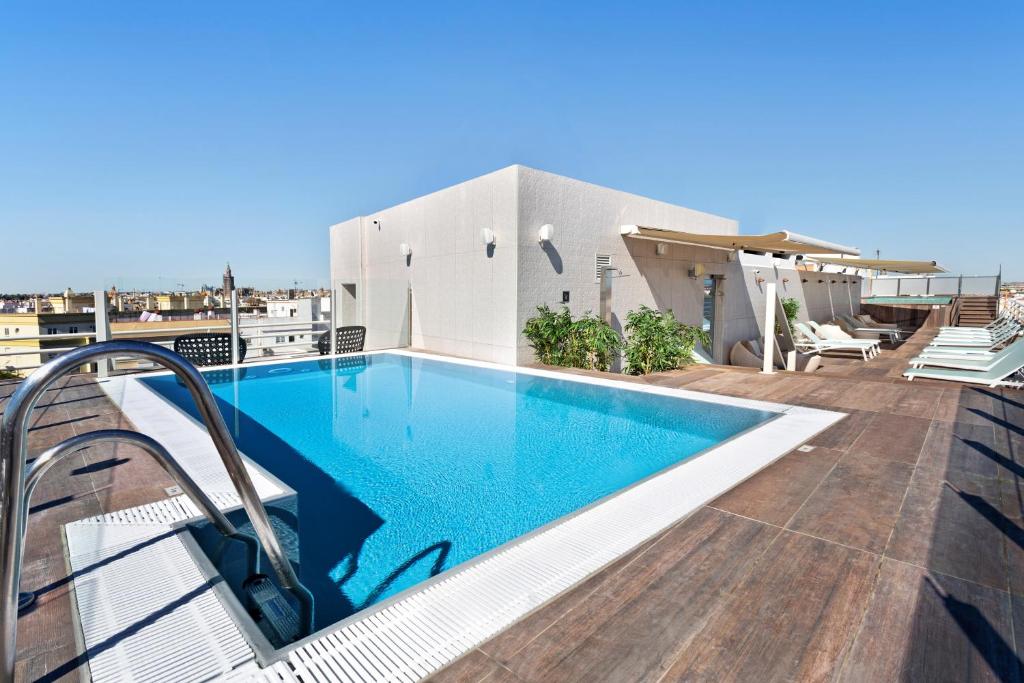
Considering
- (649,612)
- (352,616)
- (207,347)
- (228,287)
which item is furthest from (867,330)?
(352,616)

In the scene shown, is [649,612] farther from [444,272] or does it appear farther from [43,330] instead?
[43,330]

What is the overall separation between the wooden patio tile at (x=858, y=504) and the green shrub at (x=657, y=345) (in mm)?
6280

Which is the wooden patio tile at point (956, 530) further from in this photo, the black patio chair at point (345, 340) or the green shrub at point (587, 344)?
the black patio chair at point (345, 340)

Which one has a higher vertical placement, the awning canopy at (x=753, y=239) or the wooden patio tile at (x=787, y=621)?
the awning canopy at (x=753, y=239)

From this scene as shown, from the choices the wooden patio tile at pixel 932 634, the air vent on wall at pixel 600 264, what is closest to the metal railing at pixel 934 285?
the air vent on wall at pixel 600 264

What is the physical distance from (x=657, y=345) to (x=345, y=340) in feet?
26.3

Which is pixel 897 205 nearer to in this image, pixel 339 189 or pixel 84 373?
pixel 339 189

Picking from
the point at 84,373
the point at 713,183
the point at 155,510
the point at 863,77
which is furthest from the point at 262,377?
the point at 713,183

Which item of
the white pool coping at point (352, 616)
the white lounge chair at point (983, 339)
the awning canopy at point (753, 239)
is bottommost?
the white pool coping at point (352, 616)

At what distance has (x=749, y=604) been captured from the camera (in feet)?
7.43

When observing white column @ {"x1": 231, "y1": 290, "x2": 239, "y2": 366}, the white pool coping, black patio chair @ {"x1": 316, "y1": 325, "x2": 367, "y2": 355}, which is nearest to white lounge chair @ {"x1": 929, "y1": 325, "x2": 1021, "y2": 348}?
the white pool coping

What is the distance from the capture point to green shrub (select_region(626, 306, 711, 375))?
10531 millimetres

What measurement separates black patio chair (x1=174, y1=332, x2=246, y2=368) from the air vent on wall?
841cm

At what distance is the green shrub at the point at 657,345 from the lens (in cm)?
1053
